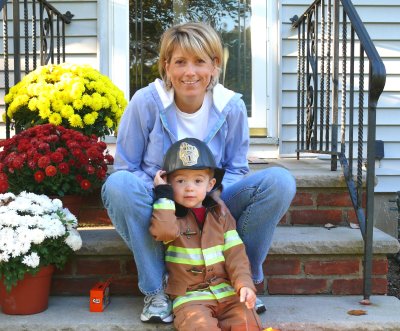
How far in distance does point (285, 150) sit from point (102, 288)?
2.33m

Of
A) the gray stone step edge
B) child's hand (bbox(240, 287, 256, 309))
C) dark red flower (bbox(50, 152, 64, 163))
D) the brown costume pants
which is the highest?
dark red flower (bbox(50, 152, 64, 163))

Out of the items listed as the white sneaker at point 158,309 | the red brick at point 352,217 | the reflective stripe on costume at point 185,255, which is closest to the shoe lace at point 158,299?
the white sneaker at point 158,309

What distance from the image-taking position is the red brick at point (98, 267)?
2.37 m

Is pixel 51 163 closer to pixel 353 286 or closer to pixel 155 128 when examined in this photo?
pixel 155 128

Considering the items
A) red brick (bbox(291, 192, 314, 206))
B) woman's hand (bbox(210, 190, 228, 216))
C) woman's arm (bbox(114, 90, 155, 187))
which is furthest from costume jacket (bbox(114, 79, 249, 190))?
red brick (bbox(291, 192, 314, 206))

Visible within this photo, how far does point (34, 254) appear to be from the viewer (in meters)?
2.03

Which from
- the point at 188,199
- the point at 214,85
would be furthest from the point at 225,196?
the point at 214,85

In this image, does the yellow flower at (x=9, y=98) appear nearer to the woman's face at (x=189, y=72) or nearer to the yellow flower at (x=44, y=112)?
the yellow flower at (x=44, y=112)

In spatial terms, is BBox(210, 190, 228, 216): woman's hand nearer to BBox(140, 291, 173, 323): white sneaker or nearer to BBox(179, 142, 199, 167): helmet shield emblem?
BBox(179, 142, 199, 167): helmet shield emblem

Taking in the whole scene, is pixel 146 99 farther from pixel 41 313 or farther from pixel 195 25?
pixel 41 313

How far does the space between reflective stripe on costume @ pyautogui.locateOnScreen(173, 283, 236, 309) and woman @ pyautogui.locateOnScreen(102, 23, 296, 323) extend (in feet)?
0.31

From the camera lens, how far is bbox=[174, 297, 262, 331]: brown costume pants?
1848 mm

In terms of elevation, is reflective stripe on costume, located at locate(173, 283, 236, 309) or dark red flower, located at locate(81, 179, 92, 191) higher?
dark red flower, located at locate(81, 179, 92, 191)

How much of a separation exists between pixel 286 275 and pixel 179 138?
0.78 metres
